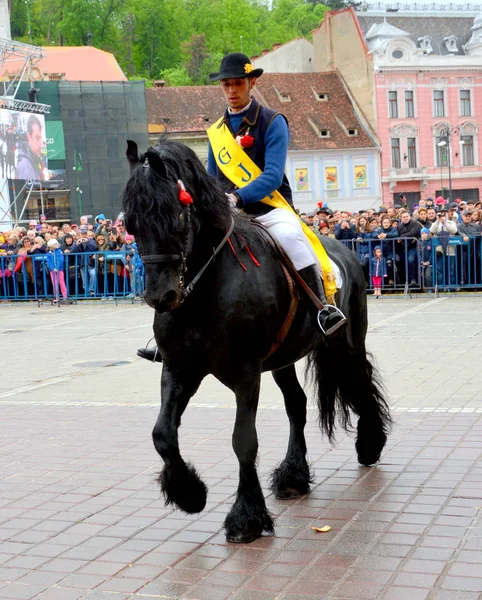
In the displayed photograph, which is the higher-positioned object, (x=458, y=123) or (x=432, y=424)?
(x=458, y=123)

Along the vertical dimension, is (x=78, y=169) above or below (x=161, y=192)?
above

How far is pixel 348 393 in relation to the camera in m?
6.61

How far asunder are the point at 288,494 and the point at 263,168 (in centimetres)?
199

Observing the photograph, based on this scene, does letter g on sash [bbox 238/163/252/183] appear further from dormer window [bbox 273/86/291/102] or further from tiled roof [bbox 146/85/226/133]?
dormer window [bbox 273/86/291/102]

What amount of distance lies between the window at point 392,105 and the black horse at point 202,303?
6182cm

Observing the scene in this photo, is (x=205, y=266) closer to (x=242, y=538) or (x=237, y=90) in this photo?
(x=237, y=90)

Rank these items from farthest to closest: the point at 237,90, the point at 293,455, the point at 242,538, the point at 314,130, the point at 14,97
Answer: the point at 314,130, the point at 14,97, the point at 293,455, the point at 237,90, the point at 242,538

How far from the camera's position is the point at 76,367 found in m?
12.3

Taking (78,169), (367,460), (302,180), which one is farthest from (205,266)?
(302,180)

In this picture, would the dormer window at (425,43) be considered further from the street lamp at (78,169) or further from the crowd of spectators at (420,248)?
the crowd of spectators at (420,248)

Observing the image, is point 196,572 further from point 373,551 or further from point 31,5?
point 31,5

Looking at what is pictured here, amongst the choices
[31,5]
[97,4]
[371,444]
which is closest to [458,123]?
[97,4]

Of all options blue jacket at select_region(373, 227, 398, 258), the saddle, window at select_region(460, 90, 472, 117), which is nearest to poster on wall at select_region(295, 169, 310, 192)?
window at select_region(460, 90, 472, 117)

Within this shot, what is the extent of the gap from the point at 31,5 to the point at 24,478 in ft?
298
